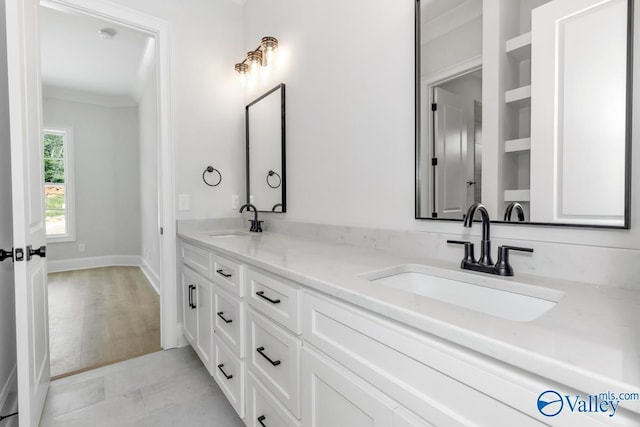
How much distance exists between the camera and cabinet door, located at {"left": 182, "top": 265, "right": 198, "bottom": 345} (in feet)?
6.72

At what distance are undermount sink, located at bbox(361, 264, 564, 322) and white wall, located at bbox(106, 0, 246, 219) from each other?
1786 millimetres

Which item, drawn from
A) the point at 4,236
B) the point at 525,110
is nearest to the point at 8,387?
the point at 4,236

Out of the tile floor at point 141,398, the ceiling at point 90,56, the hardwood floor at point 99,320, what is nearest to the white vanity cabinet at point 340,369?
the tile floor at point 141,398

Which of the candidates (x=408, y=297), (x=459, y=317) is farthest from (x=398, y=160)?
(x=459, y=317)

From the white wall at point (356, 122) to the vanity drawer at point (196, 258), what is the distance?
0.61 meters

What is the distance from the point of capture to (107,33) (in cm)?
312

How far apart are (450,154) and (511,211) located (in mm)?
313

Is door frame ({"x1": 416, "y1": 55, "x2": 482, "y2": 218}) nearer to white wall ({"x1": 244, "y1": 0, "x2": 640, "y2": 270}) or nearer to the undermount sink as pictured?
white wall ({"x1": 244, "y1": 0, "x2": 640, "y2": 270})

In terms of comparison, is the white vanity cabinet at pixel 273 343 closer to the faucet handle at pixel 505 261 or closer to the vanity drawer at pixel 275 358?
the vanity drawer at pixel 275 358

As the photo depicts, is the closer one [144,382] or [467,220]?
[467,220]

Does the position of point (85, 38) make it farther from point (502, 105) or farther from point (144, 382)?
point (502, 105)

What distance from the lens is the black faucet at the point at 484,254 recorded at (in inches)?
38.4

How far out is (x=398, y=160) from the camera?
1425mm

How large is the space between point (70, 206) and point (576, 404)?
20.2 ft
